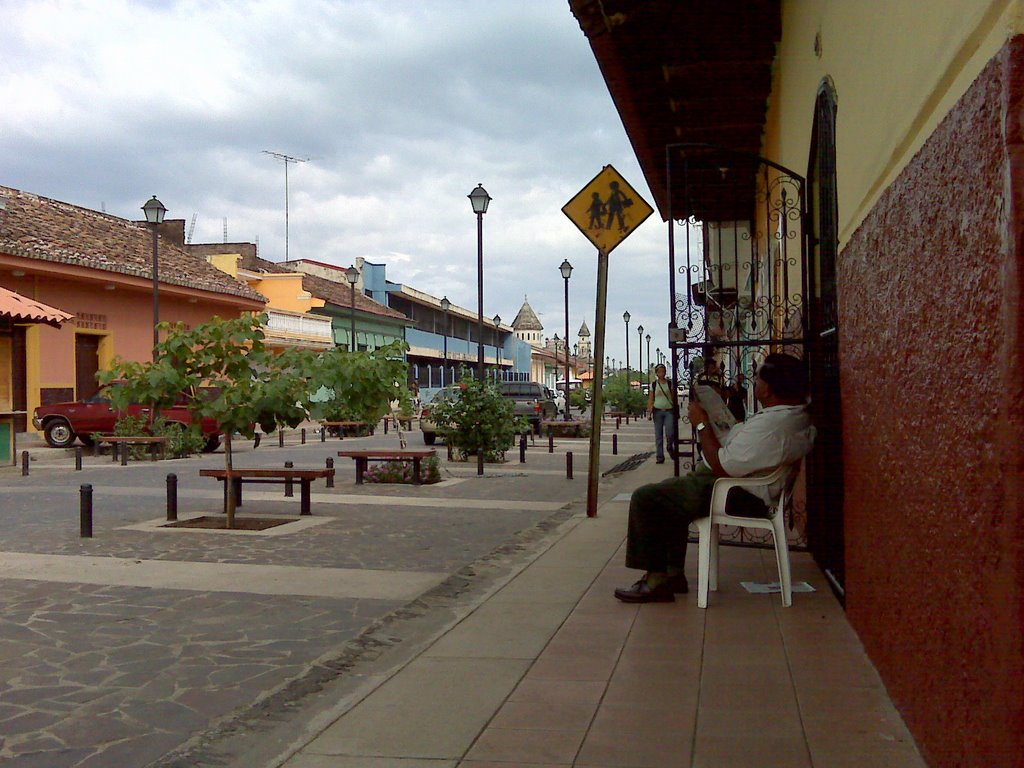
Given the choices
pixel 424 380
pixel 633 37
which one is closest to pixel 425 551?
pixel 633 37

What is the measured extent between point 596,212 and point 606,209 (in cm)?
10

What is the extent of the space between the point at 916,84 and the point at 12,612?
5.92 meters

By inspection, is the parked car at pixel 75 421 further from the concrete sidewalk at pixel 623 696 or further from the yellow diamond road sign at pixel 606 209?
the concrete sidewalk at pixel 623 696

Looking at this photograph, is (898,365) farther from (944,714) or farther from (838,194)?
(838,194)

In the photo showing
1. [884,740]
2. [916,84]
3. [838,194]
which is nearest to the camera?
[916,84]

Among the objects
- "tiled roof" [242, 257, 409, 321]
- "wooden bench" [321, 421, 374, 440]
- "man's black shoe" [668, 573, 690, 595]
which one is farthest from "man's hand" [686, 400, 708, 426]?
"tiled roof" [242, 257, 409, 321]

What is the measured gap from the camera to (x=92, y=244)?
99.6ft

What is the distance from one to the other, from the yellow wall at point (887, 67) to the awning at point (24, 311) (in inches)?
652

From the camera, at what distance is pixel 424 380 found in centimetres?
6309

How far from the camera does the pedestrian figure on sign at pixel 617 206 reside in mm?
9891

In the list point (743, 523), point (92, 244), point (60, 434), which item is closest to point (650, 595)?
point (743, 523)

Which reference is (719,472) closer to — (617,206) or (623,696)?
(623,696)

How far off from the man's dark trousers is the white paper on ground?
2.21 ft

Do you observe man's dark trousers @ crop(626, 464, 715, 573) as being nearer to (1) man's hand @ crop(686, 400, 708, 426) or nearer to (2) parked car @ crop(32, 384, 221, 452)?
(1) man's hand @ crop(686, 400, 708, 426)
